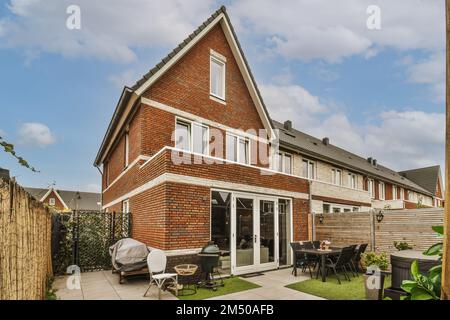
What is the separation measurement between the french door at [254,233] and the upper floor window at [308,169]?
734cm

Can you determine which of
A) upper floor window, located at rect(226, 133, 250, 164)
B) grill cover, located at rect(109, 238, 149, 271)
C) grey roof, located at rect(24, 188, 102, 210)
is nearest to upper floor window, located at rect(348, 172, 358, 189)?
upper floor window, located at rect(226, 133, 250, 164)

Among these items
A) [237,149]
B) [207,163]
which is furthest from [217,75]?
[207,163]

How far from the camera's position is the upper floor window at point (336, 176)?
20.3m

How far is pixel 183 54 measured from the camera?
1123cm

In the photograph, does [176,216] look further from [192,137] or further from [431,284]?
[431,284]

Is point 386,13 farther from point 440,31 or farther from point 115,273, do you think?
point 115,273

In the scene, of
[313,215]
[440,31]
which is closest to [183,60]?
[313,215]

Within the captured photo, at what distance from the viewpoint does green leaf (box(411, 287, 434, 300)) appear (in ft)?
7.70

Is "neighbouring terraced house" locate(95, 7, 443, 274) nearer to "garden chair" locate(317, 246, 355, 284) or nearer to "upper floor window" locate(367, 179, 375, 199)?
"garden chair" locate(317, 246, 355, 284)

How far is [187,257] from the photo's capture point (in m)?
8.24

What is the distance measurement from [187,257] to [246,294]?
1879 millimetres

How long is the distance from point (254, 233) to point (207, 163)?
9.95ft

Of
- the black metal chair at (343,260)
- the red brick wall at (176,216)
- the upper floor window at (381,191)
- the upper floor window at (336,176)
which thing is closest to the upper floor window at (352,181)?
the upper floor window at (336,176)

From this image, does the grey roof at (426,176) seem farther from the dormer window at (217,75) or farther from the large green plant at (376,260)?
the dormer window at (217,75)
